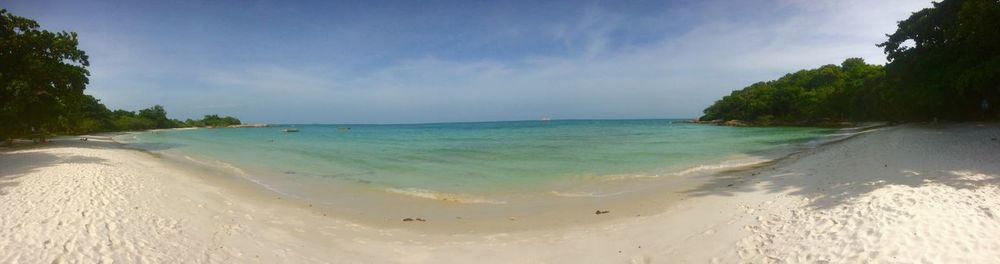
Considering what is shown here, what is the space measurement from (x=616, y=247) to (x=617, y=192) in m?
5.51

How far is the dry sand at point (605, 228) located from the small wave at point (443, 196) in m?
3.14

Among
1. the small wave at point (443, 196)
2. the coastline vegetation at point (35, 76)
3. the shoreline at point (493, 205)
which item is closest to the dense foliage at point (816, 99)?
the shoreline at point (493, 205)

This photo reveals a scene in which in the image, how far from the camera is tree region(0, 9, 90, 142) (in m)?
17.6

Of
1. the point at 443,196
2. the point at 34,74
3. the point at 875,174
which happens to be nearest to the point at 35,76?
the point at 34,74

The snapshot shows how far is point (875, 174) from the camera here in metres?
10.1

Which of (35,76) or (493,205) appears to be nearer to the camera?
(493,205)

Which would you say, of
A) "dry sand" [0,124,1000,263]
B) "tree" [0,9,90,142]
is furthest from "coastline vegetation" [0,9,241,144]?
"dry sand" [0,124,1000,263]

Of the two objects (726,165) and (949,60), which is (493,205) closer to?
(726,165)

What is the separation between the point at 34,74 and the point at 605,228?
25.9m

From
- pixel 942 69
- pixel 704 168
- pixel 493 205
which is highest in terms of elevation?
pixel 942 69

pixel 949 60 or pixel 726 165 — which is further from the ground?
pixel 949 60

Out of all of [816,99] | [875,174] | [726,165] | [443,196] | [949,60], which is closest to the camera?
[875,174]

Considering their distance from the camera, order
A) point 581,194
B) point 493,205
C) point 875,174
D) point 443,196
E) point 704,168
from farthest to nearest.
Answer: point 704,168
point 443,196
point 581,194
point 493,205
point 875,174

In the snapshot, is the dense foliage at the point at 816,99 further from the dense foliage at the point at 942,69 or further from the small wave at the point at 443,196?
the small wave at the point at 443,196
